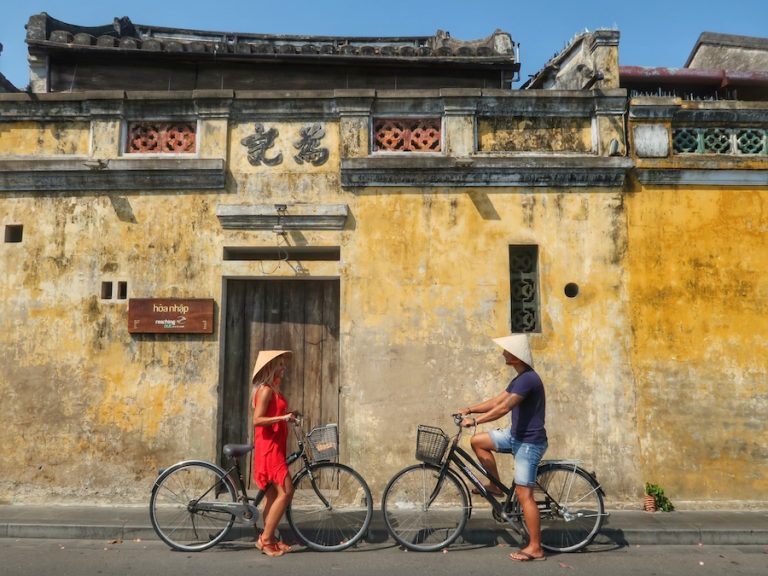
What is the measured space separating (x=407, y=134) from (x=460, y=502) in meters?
4.42

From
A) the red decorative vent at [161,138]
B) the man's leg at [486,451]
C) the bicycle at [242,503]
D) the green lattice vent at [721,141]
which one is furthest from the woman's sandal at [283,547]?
the green lattice vent at [721,141]

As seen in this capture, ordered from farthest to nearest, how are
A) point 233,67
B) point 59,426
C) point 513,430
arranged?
point 233,67
point 59,426
point 513,430

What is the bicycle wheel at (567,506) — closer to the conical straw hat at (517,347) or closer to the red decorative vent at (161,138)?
the conical straw hat at (517,347)

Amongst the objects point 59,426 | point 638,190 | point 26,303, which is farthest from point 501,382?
point 26,303

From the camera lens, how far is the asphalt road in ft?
18.1

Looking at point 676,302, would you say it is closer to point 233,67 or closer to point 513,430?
point 513,430

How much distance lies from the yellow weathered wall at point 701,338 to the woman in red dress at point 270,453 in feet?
13.8

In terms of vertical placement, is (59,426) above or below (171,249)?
below

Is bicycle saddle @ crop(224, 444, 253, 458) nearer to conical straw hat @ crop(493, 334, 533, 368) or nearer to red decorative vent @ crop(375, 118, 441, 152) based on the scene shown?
conical straw hat @ crop(493, 334, 533, 368)

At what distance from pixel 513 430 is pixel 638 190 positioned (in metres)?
3.72

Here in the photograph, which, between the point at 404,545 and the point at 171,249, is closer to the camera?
the point at 404,545

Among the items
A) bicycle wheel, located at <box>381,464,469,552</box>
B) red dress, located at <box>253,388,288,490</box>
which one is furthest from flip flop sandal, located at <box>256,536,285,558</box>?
bicycle wheel, located at <box>381,464,469,552</box>

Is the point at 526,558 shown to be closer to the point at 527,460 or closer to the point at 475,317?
the point at 527,460

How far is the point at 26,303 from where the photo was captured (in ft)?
25.9
